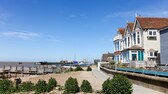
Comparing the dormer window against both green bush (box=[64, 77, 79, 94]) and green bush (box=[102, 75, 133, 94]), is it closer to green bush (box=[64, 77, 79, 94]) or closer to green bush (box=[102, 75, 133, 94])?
green bush (box=[64, 77, 79, 94])

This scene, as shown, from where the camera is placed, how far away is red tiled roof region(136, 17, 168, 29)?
38375 mm

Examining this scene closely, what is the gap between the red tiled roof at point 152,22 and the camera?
38.4m

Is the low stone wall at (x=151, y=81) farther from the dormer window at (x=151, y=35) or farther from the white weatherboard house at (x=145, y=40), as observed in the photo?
the dormer window at (x=151, y=35)

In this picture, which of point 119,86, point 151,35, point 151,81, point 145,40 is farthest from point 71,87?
point 151,35

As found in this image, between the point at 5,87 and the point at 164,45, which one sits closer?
the point at 5,87

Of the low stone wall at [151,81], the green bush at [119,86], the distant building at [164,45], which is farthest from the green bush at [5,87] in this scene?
the distant building at [164,45]

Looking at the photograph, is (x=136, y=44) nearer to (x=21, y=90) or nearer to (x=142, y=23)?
(x=142, y=23)

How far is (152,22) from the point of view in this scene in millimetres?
39938

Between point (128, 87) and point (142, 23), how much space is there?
2781 centimetres

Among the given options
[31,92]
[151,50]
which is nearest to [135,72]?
[31,92]

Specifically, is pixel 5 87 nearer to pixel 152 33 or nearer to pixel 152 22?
pixel 152 33

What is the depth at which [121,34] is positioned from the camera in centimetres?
5025

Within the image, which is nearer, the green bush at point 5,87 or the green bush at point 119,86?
the green bush at point 119,86

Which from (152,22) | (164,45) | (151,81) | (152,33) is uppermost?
(152,22)
